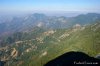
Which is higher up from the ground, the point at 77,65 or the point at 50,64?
the point at 77,65

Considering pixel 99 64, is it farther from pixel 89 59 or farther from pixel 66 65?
pixel 66 65

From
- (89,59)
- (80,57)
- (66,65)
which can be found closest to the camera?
(66,65)

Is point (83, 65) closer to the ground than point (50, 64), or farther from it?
farther from it

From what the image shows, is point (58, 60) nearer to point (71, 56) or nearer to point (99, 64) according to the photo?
point (71, 56)

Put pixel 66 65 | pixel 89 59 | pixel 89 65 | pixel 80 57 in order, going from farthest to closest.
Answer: pixel 80 57 → pixel 89 59 → pixel 66 65 → pixel 89 65

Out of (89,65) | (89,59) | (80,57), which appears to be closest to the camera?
(89,65)

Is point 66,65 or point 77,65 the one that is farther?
point 66,65

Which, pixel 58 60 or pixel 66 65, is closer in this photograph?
pixel 66 65

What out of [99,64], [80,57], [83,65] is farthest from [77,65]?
[80,57]
